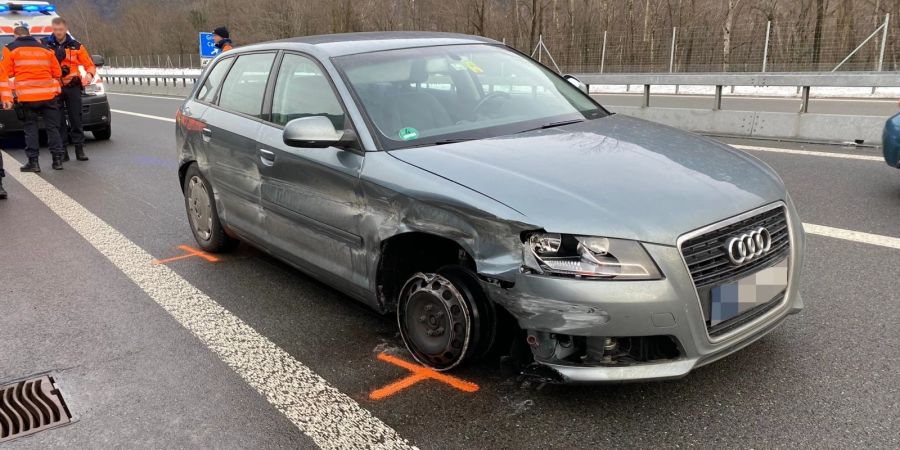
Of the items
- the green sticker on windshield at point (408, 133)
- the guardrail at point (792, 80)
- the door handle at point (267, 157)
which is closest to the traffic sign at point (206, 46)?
the guardrail at point (792, 80)

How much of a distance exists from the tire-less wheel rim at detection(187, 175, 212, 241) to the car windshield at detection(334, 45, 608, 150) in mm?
1927

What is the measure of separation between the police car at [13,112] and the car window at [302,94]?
684 centimetres

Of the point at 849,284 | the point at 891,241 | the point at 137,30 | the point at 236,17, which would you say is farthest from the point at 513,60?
the point at 137,30

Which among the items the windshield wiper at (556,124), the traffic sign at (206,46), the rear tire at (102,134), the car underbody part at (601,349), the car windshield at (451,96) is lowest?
the car underbody part at (601,349)

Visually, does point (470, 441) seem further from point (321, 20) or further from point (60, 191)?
point (321, 20)

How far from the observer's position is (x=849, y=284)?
4.17 m

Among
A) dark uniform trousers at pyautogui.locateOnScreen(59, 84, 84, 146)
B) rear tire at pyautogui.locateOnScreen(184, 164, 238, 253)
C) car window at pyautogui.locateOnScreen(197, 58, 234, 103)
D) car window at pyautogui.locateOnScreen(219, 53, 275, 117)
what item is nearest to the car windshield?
car window at pyautogui.locateOnScreen(219, 53, 275, 117)

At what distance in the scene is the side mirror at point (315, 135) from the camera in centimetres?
342

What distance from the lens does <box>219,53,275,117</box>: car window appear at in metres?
4.46

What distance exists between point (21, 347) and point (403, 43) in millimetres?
2804

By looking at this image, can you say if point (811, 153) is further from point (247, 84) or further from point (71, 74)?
point (71, 74)

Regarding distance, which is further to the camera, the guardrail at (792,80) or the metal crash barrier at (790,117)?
the guardrail at (792,80)

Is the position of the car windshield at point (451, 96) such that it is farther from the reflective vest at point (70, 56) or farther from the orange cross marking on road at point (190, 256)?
the reflective vest at point (70, 56)

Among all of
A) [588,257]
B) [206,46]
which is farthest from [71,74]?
[206,46]
